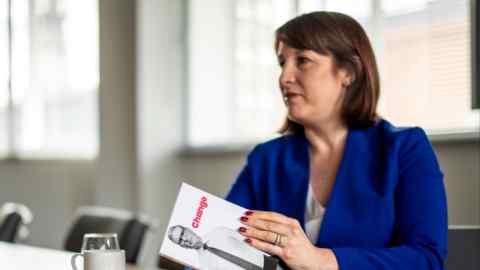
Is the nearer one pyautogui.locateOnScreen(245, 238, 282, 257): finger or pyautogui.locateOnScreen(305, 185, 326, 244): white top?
pyautogui.locateOnScreen(245, 238, 282, 257): finger

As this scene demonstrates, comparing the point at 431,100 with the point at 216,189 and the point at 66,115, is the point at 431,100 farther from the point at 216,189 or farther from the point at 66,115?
the point at 66,115

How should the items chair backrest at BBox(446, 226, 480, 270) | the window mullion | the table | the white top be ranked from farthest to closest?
the window mullion → the table → the white top → chair backrest at BBox(446, 226, 480, 270)

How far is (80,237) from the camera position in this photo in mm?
2561

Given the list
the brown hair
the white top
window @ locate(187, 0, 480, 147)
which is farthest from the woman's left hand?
window @ locate(187, 0, 480, 147)

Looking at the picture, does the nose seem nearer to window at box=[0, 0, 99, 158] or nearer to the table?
the table

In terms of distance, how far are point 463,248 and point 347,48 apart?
2.03 ft

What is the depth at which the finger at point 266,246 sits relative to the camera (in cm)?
153

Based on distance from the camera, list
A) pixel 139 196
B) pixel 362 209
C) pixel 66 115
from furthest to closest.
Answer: pixel 66 115
pixel 139 196
pixel 362 209

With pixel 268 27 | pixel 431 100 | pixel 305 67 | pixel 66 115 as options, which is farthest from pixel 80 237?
pixel 66 115

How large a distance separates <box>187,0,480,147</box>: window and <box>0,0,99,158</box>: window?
4.15ft

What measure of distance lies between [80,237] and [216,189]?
172cm

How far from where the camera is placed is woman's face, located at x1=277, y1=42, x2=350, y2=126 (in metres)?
1.95

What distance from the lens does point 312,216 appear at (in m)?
1.93

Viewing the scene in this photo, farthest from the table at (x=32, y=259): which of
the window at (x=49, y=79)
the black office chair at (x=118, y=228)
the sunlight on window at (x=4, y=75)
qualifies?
the sunlight on window at (x=4, y=75)
